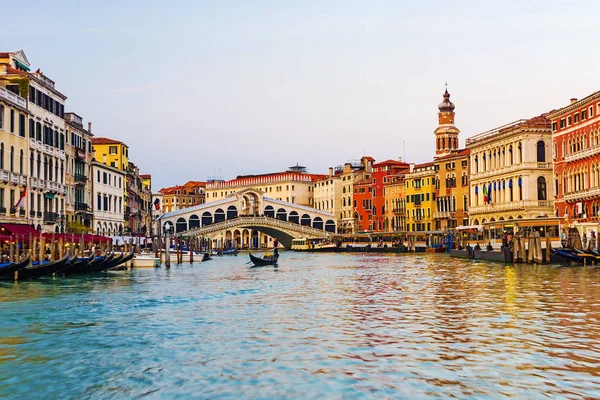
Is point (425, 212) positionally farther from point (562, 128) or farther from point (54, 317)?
point (54, 317)

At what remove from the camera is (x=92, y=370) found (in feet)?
31.6

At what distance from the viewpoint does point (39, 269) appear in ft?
75.4

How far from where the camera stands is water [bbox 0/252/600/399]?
856 cm

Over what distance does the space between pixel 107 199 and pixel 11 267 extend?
81.5ft

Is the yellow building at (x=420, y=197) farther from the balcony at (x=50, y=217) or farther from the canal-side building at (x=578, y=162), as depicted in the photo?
the balcony at (x=50, y=217)

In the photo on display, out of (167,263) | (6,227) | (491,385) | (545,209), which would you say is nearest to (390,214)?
(545,209)

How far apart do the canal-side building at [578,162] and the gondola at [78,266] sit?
2290cm

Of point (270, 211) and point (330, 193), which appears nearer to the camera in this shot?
point (270, 211)

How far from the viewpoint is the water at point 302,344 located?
28.1 ft

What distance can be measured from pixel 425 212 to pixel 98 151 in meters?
28.6

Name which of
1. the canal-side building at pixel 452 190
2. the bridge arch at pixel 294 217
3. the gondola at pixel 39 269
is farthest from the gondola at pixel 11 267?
the bridge arch at pixel 294 217

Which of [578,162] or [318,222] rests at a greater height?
[578,162]

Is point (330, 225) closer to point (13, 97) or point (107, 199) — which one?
point (107, 199)


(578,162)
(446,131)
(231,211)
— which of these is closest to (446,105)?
(446,131)
